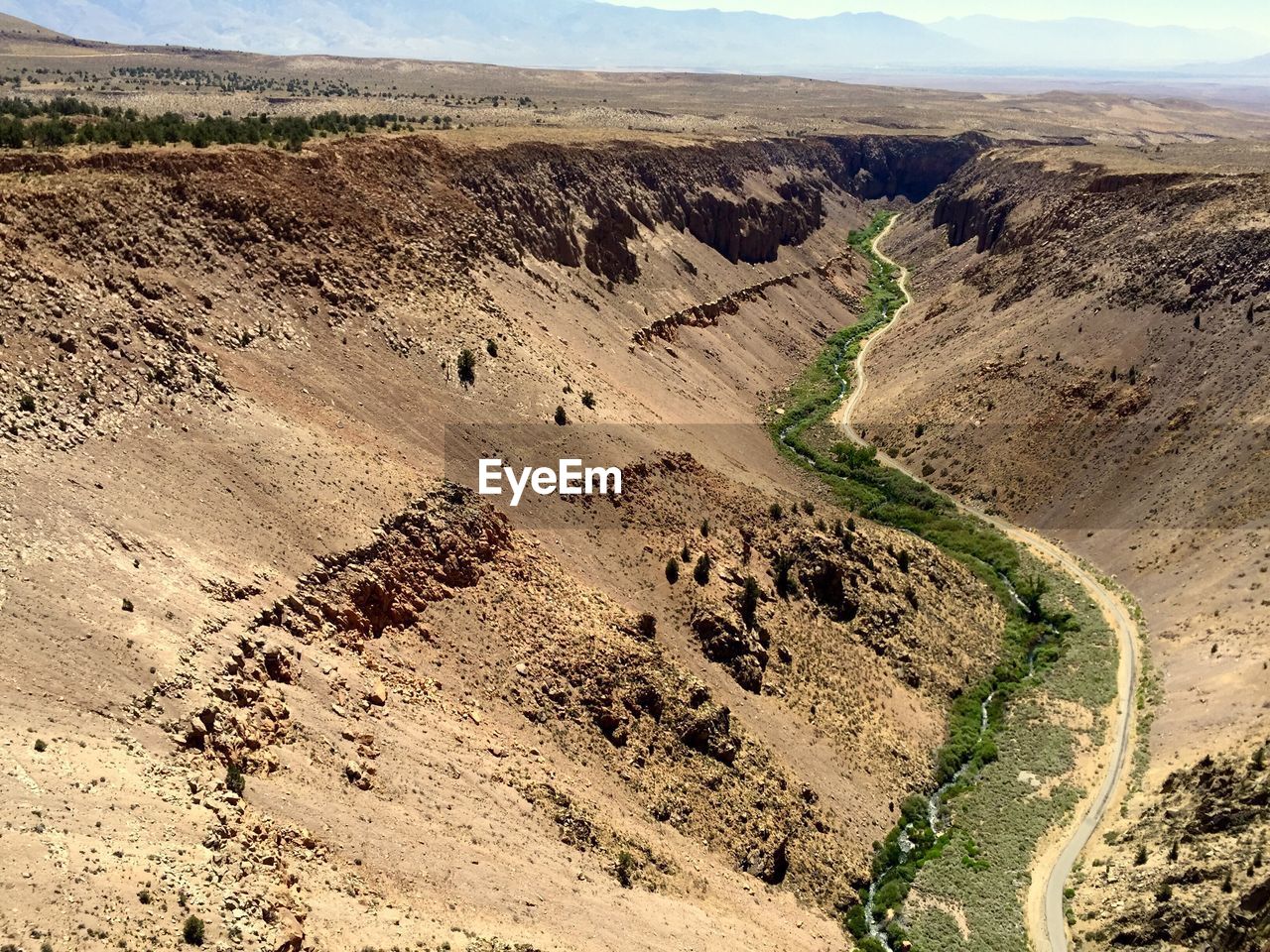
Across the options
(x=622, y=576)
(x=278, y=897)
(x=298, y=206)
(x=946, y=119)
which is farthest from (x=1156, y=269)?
(x=946, y=119)

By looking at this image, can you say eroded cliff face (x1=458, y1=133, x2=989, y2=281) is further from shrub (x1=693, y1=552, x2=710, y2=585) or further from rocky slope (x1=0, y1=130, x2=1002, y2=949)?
shrub (x1=693, y1=552, x2=710, y2=585)

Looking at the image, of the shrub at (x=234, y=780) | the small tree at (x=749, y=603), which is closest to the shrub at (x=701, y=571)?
the small tree at (x=749, y=603)

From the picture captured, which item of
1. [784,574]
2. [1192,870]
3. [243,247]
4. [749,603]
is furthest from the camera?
[784,574]

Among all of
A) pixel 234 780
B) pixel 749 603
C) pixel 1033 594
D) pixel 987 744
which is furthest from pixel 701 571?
pixel 234 780

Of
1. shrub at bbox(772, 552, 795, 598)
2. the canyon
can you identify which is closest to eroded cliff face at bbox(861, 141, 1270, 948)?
the canyon

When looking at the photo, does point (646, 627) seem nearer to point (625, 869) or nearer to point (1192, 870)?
point (625, 869)

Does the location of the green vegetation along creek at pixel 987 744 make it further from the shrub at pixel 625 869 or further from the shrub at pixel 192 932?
the shrub at pixel 192 932
